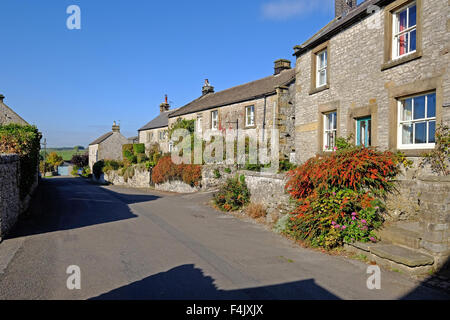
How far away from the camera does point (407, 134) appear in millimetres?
10000

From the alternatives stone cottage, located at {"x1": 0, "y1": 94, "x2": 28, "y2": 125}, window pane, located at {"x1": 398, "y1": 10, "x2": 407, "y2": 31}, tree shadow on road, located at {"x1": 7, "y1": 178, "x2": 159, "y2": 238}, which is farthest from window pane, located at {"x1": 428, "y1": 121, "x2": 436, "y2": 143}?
stone cottage, located at {"x1": 0, "y1": 94, "x2": 28, "y2": 125}

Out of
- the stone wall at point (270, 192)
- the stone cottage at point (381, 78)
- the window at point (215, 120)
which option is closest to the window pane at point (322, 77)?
the stone cottage at point (381, 78)

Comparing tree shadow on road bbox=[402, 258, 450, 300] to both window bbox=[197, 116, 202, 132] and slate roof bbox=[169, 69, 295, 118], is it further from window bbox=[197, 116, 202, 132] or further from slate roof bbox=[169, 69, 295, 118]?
window bbox=[197, 116, 202, 132]

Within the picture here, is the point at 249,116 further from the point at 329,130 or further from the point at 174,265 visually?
the point at 174,265

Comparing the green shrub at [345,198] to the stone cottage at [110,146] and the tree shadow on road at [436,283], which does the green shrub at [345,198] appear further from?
the stone cottage at [110,146]

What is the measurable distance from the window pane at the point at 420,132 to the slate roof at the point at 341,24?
4.26 meters

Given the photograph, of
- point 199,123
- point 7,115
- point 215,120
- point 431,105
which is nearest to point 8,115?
point 7,115

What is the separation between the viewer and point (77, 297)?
5.06m

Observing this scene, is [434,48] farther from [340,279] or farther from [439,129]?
[340,279]

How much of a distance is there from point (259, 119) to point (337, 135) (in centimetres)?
910

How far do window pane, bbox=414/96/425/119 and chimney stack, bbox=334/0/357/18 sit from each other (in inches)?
279

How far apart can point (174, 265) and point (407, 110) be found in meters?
8.64

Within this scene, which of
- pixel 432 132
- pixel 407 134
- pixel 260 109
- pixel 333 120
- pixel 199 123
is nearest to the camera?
pixel 432 132

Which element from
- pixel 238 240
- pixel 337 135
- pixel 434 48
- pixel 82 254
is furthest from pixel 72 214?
pixel 434 48
